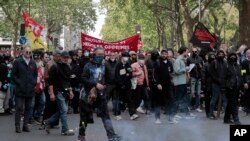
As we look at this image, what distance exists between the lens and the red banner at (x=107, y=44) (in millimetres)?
19219

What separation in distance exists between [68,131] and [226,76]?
447 centimetres

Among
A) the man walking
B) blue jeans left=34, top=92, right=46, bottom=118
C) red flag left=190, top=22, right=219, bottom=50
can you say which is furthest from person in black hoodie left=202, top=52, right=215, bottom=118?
the man walking

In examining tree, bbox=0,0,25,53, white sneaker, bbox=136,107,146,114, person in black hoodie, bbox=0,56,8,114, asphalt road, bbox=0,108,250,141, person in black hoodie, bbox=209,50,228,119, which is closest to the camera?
asphalt road, bbox=0,108,250,141

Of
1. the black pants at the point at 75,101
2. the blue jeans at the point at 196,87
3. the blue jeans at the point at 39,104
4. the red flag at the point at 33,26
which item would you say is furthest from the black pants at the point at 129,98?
the red flag at the point at 33,26

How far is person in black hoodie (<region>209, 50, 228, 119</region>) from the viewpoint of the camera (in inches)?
612

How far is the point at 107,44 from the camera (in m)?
19.6

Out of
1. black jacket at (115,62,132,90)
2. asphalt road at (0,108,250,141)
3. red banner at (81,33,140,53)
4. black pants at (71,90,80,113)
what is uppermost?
red banner at (81,33,140,53)

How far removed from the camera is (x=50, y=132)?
13.2 m

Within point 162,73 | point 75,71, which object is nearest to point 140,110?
point 75,71

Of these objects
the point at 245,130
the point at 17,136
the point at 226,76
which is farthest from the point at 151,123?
the point at 245,130

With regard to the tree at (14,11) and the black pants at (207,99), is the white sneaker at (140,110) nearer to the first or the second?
the black pants at (207,99)

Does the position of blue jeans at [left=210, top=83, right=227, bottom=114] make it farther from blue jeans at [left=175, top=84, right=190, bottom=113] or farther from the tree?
the tree

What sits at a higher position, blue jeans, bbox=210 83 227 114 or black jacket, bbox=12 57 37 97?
black jacket, bbox=12 57 37 97

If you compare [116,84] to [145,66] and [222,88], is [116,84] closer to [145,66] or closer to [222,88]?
[145,66]
